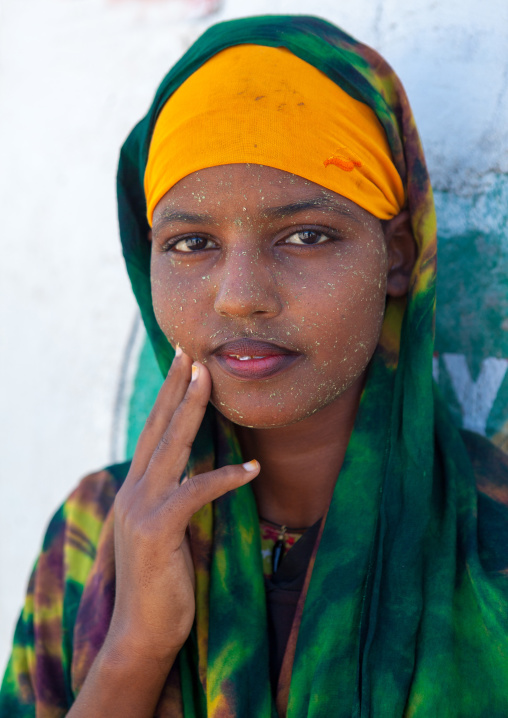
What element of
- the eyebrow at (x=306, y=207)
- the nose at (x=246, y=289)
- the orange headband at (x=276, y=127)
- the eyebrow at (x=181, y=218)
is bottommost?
the nose at (x=246, y=289)

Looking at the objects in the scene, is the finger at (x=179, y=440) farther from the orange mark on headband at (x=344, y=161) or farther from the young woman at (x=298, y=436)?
the orange mark on headband at (x=344, y=161)

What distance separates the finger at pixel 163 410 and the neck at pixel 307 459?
260mm

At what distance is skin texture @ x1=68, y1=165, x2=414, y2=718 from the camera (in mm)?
1282

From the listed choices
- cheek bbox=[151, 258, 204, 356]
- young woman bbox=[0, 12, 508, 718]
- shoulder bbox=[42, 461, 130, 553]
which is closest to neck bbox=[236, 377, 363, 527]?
young woman bbox=[0, 12, 508, 718]

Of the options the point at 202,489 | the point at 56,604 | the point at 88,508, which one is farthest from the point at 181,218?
the point at 56,604

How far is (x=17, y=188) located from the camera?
8.75ft

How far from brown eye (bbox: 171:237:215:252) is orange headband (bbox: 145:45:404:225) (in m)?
0.11

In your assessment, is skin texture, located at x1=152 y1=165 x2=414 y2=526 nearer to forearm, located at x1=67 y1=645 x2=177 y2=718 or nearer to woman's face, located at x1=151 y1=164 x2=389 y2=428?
woman's face, located at x1=151 y1=164 x2=389 y2=428

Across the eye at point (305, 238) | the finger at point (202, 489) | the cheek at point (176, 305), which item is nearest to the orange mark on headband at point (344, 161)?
the eye at point (305, 238)

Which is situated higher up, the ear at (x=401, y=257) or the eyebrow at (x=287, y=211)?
the eyebrow at (x=287, y=211)

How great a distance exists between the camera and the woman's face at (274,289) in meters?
1.28

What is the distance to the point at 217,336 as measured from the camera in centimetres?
132

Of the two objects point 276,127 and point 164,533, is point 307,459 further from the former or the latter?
point 276,127

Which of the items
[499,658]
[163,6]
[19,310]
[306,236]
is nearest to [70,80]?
[163,6]
